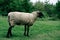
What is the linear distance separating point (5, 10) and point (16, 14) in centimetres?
1766

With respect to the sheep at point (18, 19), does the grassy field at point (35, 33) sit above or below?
below

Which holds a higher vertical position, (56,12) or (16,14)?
(16,14)

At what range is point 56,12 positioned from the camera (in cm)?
3152

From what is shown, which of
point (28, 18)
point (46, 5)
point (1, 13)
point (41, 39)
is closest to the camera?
point (41, 39)

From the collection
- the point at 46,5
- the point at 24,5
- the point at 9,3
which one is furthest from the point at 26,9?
the point at 46,5

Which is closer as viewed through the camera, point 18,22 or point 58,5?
point 18,22

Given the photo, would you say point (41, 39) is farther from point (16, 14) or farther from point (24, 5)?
point (24, 5)

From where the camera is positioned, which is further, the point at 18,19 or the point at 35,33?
the point at 35,33

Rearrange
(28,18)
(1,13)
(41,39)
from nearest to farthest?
(41,39) → (28,18) → (1,13)

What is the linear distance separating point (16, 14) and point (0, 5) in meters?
18.6

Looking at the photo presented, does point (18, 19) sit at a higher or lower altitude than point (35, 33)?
higher

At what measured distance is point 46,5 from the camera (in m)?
40.6

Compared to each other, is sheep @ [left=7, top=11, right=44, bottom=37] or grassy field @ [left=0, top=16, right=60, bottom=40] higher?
sheep @ [left=7, top=11, right=44, bottom=37]

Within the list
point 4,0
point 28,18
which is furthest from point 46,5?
point 28,18
